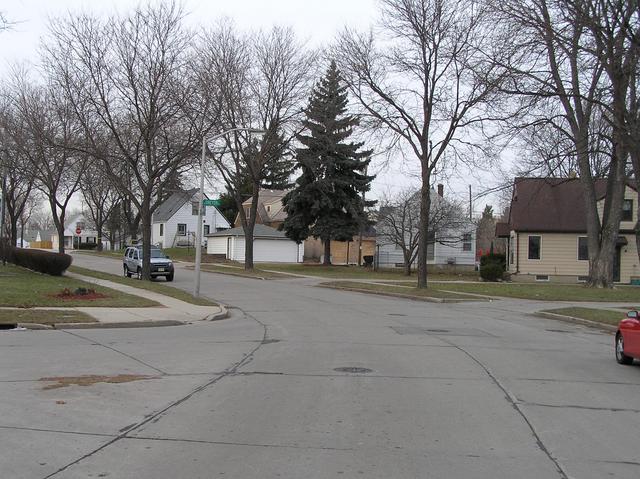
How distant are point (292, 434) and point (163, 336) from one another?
8.50 metres

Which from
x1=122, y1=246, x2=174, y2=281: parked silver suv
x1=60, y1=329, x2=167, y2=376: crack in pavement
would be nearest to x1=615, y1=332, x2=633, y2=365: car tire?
x1=60, y1=329, x2=167, y2=376: crack in pavement

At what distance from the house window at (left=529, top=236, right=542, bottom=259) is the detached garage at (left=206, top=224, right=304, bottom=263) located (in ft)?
79.0

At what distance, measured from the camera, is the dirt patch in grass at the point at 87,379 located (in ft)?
27.3

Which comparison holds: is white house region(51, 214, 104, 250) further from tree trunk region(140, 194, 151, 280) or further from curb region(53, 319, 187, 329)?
curb region(53, 319, 187, 329)

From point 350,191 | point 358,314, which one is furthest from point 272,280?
point 358,314

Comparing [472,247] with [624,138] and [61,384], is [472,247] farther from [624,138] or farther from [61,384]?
[61,384]

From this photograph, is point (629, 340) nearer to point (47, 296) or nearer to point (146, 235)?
point (47, 296)

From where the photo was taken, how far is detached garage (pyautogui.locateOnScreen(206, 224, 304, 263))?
60031mm

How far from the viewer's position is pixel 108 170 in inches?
1188

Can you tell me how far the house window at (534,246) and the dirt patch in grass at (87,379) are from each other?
125ft

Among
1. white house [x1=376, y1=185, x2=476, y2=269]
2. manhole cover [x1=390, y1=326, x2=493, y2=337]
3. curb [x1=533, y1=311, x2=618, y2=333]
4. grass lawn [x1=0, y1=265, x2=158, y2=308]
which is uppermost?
white house [x1=376, y1=185, x2=476, y2=269]

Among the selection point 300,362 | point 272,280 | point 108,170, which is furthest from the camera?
point 272,280

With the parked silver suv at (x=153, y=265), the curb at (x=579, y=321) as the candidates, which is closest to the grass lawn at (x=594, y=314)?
the curb at (x=579, y=321)

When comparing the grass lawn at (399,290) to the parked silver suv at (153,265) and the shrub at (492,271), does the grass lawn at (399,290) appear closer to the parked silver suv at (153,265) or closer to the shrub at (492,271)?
the parked silver suv at (153,265)
